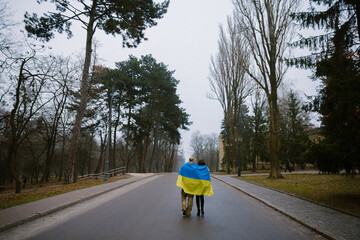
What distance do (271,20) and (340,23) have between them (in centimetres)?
1405

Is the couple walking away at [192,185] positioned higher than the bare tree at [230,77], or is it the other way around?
the bare tree at [230,77]

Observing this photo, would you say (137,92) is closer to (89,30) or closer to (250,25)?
(89,30)

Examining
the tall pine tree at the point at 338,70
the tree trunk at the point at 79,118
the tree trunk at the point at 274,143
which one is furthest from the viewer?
the tree trunk at the point at 274,143

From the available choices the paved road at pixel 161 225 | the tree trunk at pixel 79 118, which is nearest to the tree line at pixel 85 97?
the tree trunk at pixel 79 118

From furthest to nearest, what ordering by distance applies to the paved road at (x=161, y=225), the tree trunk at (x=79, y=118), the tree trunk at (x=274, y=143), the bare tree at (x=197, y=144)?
the bare tree at (x=197, y=144)
the tree trunk at (x=274, y=143)
the tree trunk at (x=79, y=118)
the paved road at (x=161, y=225)

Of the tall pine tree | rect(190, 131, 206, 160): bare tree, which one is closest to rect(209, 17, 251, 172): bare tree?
the tall pine tree

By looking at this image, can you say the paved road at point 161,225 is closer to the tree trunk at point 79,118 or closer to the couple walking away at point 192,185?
the couple walking away at point 192,185

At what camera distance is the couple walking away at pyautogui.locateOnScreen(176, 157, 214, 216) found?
21.3ft

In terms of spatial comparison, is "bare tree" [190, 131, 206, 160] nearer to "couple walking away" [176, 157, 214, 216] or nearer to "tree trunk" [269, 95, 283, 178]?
"tree trunk" [269, 95, 283, 178]

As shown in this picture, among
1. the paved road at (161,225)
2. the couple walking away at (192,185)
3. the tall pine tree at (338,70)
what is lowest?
the paved road at (161,225)

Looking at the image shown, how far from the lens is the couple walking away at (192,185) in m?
6.50

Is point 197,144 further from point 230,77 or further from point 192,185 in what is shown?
point 192,185

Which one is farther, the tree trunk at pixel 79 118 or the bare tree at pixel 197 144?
the bare tree at pixel 197 144

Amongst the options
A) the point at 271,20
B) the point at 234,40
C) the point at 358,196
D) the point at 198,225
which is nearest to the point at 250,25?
the point at 271,20
